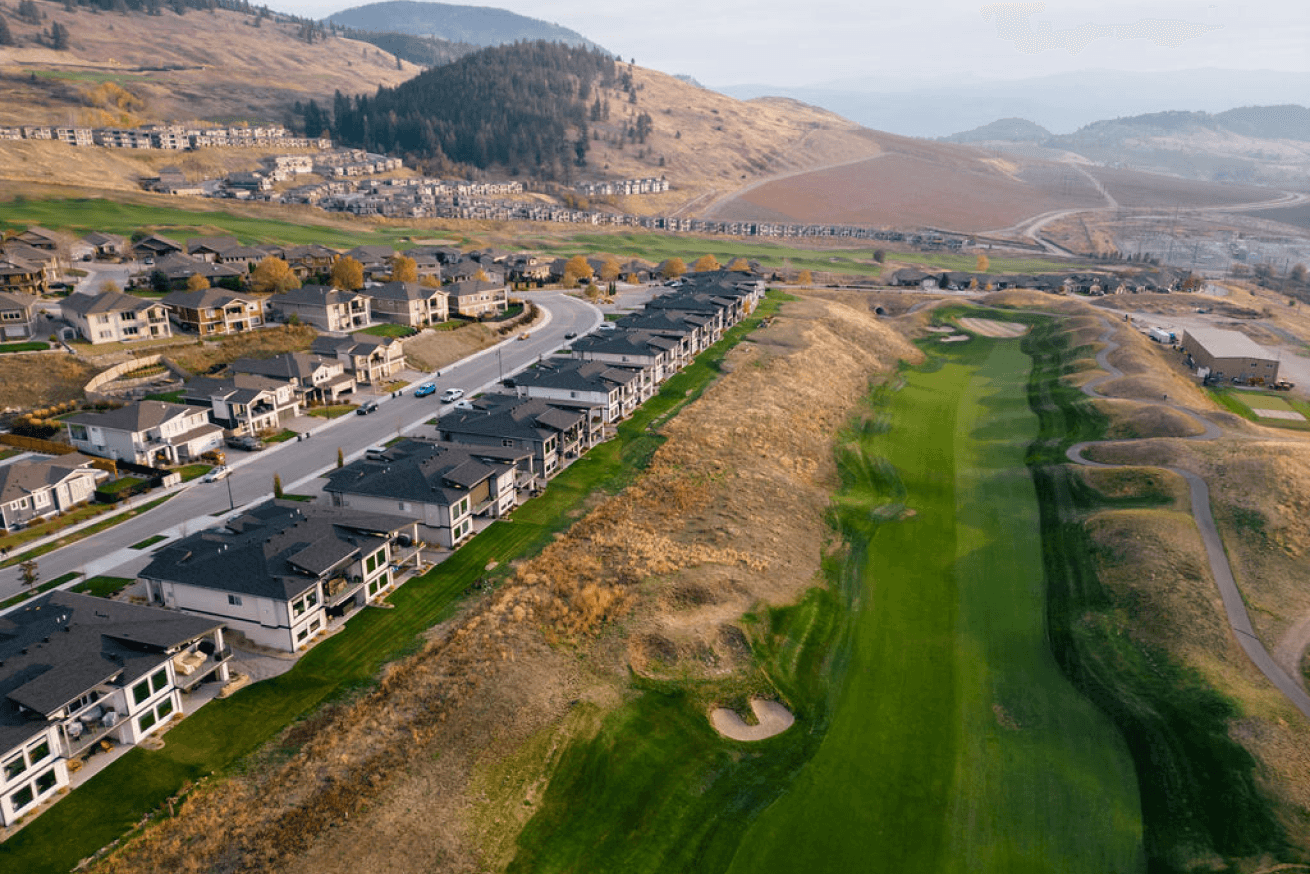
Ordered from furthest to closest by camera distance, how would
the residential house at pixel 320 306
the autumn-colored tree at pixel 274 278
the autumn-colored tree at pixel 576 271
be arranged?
the autumn-colored tree at pixel 576 271 < the autumn-colored tree at pixel 274 278 < the residential house at pixel 320 306

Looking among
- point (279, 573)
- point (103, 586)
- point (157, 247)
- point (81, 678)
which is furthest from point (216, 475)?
point (157, 247)

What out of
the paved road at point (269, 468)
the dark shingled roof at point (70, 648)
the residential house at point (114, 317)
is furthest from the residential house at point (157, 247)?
the dark shingled roof at point (70, 648)

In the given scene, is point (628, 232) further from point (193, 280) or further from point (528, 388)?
point (528, 388)

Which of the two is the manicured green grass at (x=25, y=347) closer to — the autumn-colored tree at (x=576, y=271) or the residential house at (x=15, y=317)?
the residential house at (x=15, y=317)

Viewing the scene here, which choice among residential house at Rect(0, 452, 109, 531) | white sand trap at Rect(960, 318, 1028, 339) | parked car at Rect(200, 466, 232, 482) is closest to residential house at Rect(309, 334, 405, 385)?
parked car at Rect(200, 466, 232, 482)

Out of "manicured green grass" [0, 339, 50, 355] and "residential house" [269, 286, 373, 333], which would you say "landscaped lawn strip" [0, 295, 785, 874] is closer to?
"residential house" [269, 286, 373, 333]
